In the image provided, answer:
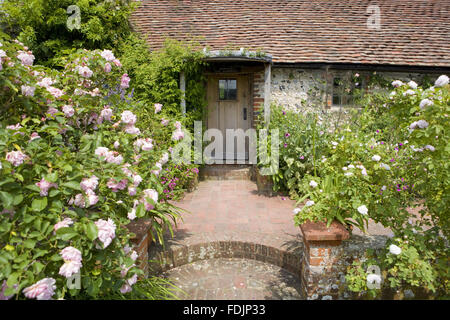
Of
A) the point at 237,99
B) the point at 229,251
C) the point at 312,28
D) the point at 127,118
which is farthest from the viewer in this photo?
the point at 312,28

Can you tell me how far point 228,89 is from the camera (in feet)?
26.3

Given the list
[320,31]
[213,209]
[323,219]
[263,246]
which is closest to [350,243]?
[323,219]

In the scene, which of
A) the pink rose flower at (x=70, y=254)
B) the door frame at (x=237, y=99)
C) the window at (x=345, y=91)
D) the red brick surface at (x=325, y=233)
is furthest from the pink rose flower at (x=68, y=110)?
the window at (x=345, y=91)

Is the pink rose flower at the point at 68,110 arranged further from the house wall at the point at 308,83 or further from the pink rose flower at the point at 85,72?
the house wall at the point at 308,83

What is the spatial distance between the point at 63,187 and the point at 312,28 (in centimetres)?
822

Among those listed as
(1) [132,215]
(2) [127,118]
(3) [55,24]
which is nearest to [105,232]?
(1) [132,215]

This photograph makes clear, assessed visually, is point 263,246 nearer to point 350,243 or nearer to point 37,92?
point 350,243

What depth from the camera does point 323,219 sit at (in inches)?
113

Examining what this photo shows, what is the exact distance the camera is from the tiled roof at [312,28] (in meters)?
7.41

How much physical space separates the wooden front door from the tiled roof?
39.9 inches

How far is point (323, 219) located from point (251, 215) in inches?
81.1

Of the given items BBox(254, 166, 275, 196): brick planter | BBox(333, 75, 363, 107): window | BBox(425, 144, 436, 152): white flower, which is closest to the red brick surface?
BBox(425, 144, 436, 152): white flower

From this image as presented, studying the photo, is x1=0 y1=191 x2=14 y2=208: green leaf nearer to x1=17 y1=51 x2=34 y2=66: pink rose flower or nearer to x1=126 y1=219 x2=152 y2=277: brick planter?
x1=17 y1=51 x2=34 y2=66: pink rose flower

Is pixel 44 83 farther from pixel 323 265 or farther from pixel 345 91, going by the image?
pixel 345 91
